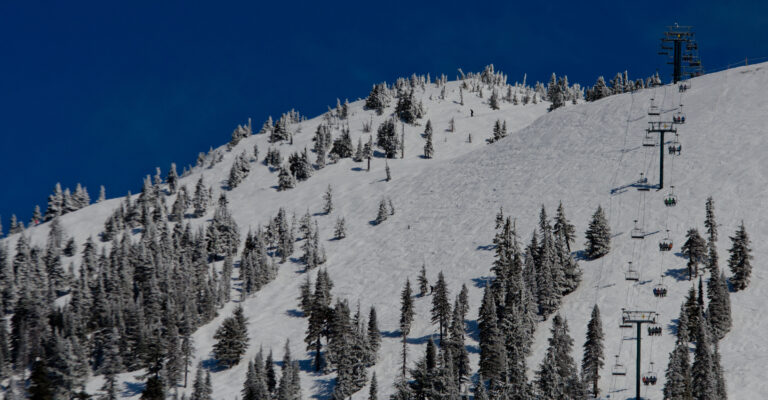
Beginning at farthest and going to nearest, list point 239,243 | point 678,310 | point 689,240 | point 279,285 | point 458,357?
point 239,243 → point 279,285 → point 689,240 → point 678,310 → point 458,357

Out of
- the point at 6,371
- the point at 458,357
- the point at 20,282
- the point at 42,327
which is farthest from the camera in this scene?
the point at 20,282

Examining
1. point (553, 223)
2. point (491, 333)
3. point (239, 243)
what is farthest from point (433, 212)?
point (491, 333)

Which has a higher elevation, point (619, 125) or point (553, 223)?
point (619, 125)

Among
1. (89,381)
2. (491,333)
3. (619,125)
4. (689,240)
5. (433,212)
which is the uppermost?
(619,125)

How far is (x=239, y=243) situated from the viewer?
17938 cm

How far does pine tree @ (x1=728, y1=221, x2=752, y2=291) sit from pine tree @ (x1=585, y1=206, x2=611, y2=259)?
20.2 metres

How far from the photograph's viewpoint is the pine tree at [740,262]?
108938 mm

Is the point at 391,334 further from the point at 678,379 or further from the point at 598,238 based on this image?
the point at 678,379

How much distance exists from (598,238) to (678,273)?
52.2 feet

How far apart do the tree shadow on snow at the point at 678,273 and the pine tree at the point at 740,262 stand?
6142mm

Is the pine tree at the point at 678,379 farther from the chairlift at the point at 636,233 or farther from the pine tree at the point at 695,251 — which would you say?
the pine tree at the point at 695,251

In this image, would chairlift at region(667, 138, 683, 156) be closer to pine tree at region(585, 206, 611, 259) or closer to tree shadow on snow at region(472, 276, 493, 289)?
pine tree at region(585, 206, 611, 259)

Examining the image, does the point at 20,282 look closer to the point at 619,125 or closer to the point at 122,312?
the point at 122,312

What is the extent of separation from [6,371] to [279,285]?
4987 centimetres
